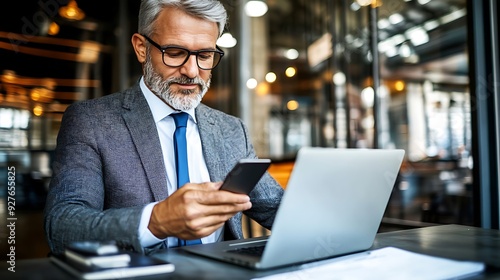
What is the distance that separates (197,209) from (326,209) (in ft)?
0.99

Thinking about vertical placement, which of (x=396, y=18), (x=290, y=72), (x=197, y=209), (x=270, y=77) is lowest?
(x=197, y=209)

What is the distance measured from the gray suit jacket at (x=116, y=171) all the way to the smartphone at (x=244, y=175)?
11.8 inches

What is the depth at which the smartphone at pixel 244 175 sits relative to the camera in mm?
Result: 958

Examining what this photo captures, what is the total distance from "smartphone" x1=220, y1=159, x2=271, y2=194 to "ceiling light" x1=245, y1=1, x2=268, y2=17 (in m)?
5.42

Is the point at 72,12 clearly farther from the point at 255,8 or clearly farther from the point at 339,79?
the point at 339,79

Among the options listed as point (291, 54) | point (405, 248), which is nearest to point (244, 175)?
point (405, 248)

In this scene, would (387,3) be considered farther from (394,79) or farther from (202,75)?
(202,75)

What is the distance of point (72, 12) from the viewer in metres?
5.67

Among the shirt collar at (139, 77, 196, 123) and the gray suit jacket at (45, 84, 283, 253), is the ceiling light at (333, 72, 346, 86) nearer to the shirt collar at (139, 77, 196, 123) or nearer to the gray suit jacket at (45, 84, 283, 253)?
the gray suit jacket at (45, 84, 283, 253)

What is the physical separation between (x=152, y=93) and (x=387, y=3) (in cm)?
347

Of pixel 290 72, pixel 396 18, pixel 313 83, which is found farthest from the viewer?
pixel 290 72

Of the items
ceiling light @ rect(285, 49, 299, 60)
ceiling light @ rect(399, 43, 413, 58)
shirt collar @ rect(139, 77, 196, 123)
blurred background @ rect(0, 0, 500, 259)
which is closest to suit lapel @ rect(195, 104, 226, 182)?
shirt collar @ rect(139, 77, 196, 123)

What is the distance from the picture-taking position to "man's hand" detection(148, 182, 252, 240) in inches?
41.5

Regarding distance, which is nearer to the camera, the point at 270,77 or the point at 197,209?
the point at 197,209
